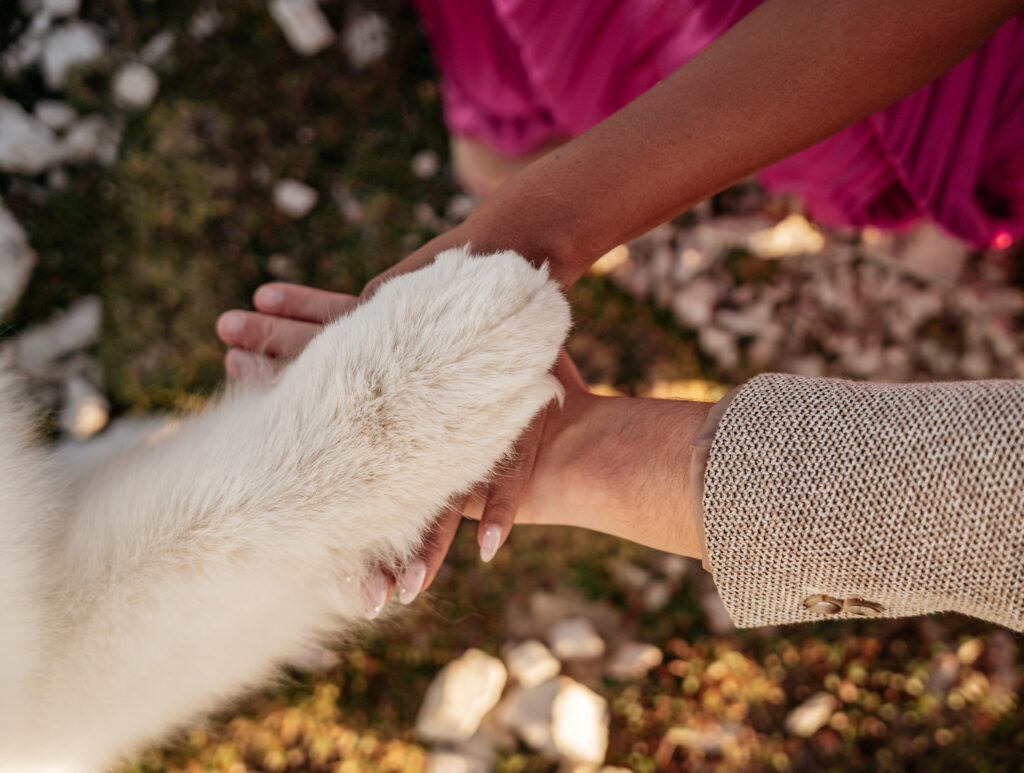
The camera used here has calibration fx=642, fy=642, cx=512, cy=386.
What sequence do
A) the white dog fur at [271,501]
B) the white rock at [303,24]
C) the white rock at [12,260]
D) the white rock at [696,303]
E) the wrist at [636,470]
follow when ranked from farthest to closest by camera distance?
the white rock at [696,303] < the white rock at [303,24] < the white rock at [12,260] < the wrist at [636,470] < the white dog fur at [271,501]

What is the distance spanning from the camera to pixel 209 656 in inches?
33.1

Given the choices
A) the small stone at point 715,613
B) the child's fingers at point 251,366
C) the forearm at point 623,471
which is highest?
the child's fingers at point 251,366

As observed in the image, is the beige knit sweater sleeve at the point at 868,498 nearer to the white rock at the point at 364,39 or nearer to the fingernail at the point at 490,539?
the fingernail at the point at 490,539

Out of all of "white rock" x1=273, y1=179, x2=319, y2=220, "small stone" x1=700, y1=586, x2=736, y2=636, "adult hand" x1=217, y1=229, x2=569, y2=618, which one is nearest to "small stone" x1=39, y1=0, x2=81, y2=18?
"white rock" x1=273, y1=179, x2=319, y2=220

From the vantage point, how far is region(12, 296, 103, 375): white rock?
1374 millimetres

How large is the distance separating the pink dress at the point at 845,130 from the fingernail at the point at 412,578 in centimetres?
83

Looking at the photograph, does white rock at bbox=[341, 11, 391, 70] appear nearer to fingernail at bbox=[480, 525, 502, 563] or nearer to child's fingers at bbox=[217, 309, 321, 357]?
child's fingers at bbox=[217, 309, 321, 357]

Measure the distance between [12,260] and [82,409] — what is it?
0.34m

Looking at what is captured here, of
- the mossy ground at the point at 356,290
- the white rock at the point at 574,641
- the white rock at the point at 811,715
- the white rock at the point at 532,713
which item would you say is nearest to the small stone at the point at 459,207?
the mossy ground at the point at 356,290

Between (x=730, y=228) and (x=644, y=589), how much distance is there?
0.89m

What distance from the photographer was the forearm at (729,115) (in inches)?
30.4

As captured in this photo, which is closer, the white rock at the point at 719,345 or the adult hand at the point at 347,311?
the adult hand at the point at 347,311

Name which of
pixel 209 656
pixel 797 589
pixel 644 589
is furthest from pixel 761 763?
pixel 209 656

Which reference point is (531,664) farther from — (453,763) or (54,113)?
(54,113)
